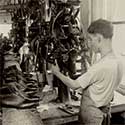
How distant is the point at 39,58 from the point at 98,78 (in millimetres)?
359

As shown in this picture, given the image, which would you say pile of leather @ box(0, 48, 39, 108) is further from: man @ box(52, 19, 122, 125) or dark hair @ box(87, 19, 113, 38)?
dark hair @ box(87, 19, 113, 38)

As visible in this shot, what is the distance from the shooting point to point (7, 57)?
1690mm

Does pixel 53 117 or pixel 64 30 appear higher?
pixel 64 30

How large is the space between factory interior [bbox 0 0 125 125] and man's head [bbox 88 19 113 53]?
0.27 ft

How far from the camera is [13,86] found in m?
1.70

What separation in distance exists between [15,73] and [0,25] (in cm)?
28

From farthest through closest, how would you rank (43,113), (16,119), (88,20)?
(88,20)
(43,113)
(16,119)

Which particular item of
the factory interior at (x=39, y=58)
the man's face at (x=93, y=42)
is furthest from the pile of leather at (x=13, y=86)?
the man's face at (x=93, y=42)

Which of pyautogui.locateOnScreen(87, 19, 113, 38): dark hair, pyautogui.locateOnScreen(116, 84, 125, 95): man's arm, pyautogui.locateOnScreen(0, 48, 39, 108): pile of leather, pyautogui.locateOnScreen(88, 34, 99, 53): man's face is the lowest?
pyautogui.locateOnScreen(116, 84, 125, 95): man's arm

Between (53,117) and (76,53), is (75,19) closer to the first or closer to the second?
(76,53)

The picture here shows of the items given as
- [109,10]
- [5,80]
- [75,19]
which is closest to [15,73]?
[5,80]

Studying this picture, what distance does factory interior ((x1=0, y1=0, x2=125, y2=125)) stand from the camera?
170 cm

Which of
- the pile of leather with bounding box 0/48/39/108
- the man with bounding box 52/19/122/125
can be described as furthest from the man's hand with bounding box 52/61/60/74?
the pile of leather with bounding box 0/48/39/108

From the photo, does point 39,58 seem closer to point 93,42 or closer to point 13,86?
point 13,86
